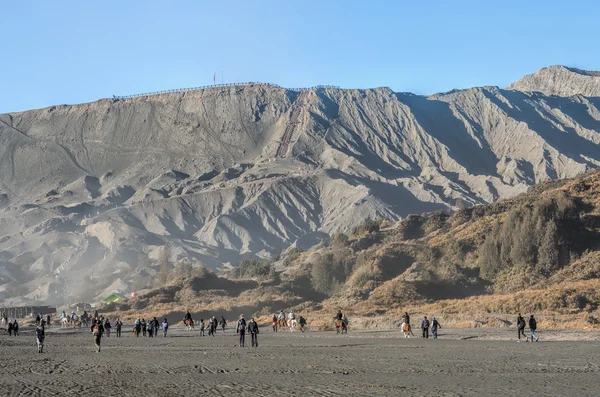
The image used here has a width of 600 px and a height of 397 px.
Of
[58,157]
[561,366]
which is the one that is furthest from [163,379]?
[58,157]

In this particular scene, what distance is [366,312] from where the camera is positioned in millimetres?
51031

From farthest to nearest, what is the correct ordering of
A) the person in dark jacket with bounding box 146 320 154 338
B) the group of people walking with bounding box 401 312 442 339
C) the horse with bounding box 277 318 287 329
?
the horse with bounding box 277 318 287 329, the person in dark jacket with bounding box 146 320 154 338, the group of people walking with bounding box 401 312 442 339

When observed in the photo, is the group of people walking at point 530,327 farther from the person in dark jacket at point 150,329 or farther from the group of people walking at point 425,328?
the person in dark jacket at point 150,329

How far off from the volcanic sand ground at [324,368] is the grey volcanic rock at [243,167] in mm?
69913

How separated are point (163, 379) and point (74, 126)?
18124 centimetres

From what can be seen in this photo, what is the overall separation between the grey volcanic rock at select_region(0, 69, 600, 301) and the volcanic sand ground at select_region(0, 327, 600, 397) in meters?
69.9

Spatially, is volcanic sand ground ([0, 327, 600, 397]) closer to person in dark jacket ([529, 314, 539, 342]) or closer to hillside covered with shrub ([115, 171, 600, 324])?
person in dark jacket ([529, 314, 539, 342])

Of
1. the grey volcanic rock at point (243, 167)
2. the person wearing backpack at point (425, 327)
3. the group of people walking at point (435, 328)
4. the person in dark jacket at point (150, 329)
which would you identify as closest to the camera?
the group of people walking at point (435, 328)

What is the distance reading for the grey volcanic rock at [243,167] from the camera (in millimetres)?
123812

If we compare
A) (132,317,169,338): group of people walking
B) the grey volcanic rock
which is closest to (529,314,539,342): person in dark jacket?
(132,317,169,338): group of people walking

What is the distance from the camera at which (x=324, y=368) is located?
834 inches

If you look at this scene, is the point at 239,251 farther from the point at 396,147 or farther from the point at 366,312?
the point at 366,312

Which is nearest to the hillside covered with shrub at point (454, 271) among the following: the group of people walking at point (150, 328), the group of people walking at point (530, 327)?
the group of people walking at point (530, 327)

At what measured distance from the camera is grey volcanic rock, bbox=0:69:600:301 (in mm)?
123812
